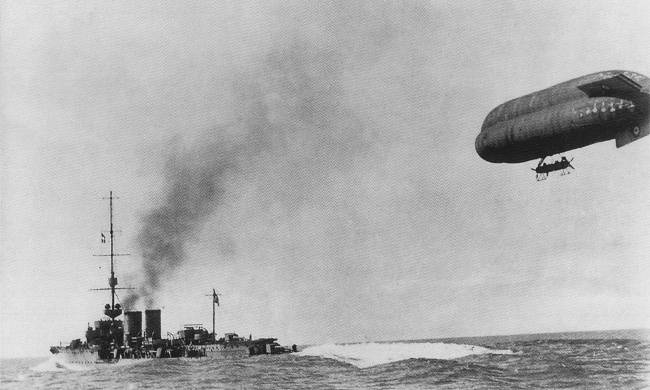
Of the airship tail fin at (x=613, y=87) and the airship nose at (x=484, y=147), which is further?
the airship nose at (x=484, y=147)

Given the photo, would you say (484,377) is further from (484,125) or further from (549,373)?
(484,125)

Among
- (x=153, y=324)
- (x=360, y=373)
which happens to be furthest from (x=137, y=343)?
(x=360, y=373)

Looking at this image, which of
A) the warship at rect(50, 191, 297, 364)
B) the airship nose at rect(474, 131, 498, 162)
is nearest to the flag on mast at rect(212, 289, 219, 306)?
the warship at rect(50, 191, 297, 364)

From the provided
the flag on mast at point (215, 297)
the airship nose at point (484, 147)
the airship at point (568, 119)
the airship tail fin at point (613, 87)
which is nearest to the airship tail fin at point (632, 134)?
the airship at point (568, 119)

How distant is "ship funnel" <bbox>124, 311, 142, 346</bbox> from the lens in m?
56.1

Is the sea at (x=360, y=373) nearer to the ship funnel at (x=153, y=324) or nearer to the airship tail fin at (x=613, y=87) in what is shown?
the ship funnel at (x=153, y=324)

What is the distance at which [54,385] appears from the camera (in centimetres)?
4156

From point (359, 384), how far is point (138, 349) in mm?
26016

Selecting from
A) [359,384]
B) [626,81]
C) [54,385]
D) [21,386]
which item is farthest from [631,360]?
[21,386]

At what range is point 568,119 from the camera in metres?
24.2

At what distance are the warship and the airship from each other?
33928 mm

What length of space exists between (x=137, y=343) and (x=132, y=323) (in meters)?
1.79

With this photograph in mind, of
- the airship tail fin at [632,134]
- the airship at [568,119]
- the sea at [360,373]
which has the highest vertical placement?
the airship at [568,119]

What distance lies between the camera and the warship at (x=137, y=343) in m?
53.9
